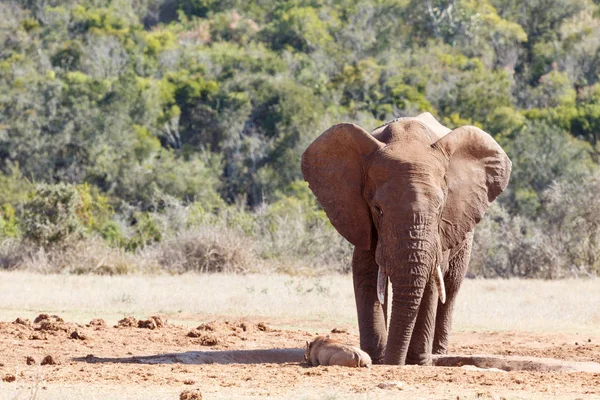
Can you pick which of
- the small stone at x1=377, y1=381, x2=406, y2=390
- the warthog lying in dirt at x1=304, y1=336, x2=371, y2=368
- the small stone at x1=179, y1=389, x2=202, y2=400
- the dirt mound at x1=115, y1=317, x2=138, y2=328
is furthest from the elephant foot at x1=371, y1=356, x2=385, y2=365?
the dirt mound at x1=115, y1=317, x2=138, y2=328

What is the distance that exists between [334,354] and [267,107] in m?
31.7

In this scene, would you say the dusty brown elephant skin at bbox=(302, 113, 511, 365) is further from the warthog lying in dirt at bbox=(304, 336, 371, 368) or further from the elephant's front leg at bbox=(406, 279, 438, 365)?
the warthog lying in dirt at bbox=(304, 336, 371, 368)

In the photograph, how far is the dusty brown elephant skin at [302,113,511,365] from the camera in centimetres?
898

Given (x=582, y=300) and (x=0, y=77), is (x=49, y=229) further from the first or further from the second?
(x=0, y=77)

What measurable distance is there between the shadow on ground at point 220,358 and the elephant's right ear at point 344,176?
1.54 metres

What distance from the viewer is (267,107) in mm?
40750

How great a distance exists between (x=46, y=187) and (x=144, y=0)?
175 ft

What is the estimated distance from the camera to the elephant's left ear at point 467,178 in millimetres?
9688

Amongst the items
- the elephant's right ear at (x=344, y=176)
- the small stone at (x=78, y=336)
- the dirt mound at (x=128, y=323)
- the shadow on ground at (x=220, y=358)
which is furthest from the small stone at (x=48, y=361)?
the dirt mound at (x=128, y=323)

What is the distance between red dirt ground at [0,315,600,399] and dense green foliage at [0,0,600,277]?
9308mm

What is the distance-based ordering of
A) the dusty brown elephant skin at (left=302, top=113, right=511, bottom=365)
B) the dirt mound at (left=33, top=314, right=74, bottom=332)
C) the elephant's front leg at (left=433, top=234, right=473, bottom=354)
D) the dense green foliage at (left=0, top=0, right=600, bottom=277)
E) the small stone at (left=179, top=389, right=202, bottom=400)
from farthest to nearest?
the dense green foliage at (left=0, top=0, right=600, bottom=277), the dirt mound at (left=33, top=314, right=74, bottom=332), the elephant's front leg at (left=433, top=234, right=473, bottom=354), the dusty brown elephant skin at (left=302, top=113, right=511, bottom=365), the small stone at (left=179, top=389, right=202, bottom=400)

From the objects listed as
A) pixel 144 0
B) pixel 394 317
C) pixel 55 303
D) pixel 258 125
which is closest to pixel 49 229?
pixel 55 303

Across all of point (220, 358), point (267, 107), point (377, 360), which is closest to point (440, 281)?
point (377, 360)

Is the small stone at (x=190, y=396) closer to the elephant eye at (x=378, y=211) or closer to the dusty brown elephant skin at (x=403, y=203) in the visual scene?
the dusty brown elephant skin at (x=403, y=203)
